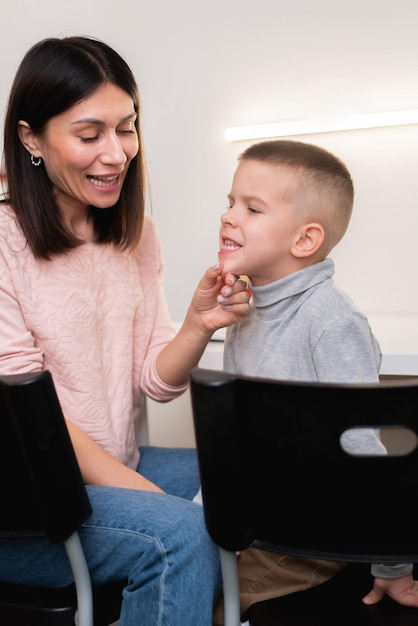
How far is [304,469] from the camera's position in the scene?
0.66 m

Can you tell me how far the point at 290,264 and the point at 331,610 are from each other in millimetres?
501

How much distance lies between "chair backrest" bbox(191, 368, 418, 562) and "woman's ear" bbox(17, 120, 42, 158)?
2.24 ft

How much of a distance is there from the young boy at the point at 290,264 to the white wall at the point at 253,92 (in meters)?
0.76

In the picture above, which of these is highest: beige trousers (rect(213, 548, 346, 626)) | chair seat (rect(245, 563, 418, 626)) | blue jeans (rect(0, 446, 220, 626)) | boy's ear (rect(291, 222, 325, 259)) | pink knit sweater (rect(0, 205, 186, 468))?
boy's ear (rect(291, 222, 325, 259))

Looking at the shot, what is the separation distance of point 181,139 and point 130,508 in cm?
133

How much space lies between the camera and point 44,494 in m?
0.75

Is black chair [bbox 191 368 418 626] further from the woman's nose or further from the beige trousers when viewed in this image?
the woman's nose

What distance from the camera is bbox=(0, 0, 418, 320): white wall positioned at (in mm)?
1809

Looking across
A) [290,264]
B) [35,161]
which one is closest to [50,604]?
[290,264]

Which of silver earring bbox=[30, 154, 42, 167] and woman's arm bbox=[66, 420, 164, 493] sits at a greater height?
silver earring bbox=[30, 154, 42, 167]

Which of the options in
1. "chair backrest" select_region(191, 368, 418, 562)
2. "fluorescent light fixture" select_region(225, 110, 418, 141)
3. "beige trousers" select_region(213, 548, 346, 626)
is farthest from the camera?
"fluorescent light fixture" select_region(225, 110, 418, 141)

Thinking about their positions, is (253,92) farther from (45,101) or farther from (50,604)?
(50,604)

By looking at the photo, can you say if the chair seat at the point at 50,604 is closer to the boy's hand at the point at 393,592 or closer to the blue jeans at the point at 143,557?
the blue jeans at the point at 143,557

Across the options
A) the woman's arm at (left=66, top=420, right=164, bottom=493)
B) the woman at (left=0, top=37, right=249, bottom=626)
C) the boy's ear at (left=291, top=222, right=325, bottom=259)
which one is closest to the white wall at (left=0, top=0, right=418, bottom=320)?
the woman at (left=0, top=37, right=249, bottom=626)
